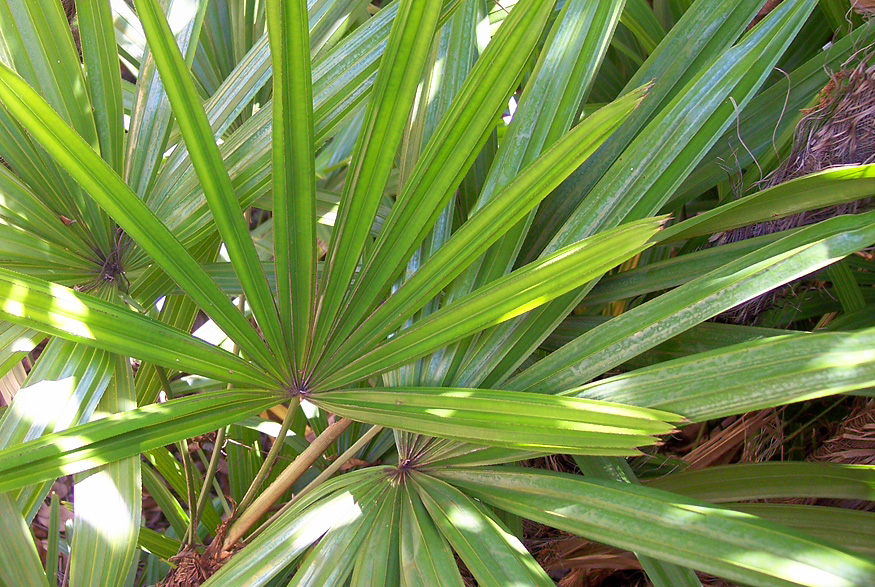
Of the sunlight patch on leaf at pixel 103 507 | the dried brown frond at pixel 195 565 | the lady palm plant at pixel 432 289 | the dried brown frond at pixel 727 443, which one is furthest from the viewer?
the dried brown frond at pixel 727 443

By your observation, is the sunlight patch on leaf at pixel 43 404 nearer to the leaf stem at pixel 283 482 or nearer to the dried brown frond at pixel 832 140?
the leaf stem at pixel 283 482

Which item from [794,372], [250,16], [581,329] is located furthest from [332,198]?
[794,372]

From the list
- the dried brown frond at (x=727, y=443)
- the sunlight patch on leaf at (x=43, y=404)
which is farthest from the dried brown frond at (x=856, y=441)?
the sunlight patch on leaf at (x=43, y=404)

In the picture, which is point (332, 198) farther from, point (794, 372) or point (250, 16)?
point (794, 372)

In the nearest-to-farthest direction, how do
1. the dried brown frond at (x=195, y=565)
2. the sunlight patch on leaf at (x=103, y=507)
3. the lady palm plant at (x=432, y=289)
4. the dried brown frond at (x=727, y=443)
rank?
1. the lady palm plant at (x=432, y=289)
2. the sunlight patch on leaf at (x=103, y=507)
3. the dried brown frond at (x=195, y=565)
4. the dried brown frond at (x=727, y=443)

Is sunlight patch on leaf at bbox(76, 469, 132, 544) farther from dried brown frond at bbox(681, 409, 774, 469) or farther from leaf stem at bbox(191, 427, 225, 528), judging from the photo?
dried brown frond at bbox(681, 409, 774, 469)

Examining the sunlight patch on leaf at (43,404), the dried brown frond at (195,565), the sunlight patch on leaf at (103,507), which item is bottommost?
the dried brown frond at (195,565)

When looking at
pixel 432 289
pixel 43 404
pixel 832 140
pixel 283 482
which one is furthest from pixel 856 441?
pixel 43 404

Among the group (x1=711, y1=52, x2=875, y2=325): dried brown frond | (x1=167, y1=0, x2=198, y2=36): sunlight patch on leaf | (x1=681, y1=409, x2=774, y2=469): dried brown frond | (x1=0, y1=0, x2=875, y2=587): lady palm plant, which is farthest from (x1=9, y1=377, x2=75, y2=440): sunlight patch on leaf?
(x1=681, y1=409, x2=774, y2=469): dried brown frond
